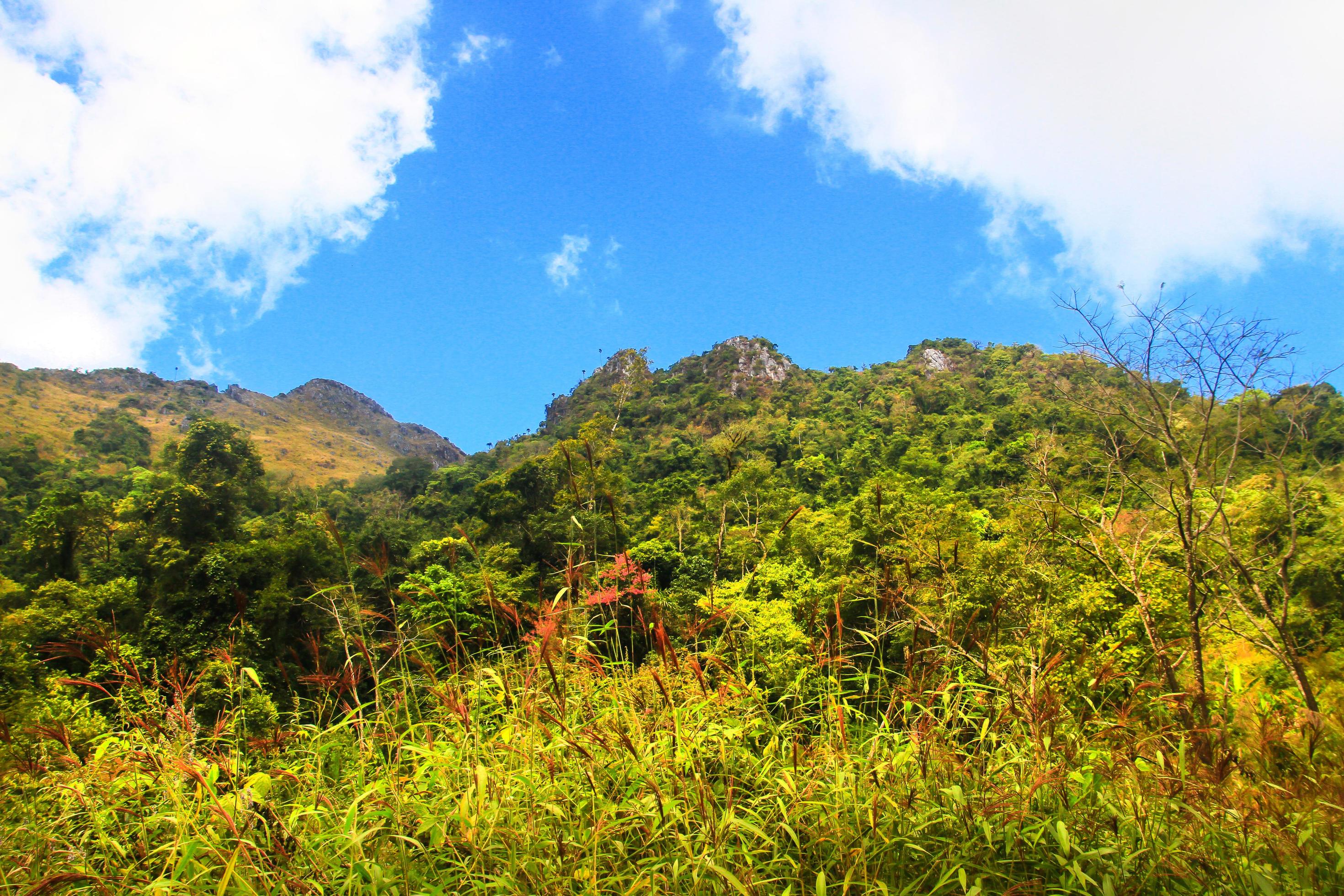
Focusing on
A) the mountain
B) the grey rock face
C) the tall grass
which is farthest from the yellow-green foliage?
the grey rock face

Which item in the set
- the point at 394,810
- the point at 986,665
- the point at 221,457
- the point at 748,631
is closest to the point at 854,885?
the point at 986,665

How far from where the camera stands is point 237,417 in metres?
109

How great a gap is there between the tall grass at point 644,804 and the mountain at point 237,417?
234 feet

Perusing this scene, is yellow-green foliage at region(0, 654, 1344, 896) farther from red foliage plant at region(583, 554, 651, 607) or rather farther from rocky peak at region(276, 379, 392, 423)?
rocky peak at region(276, 379, 392, 423)

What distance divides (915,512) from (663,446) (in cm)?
3539

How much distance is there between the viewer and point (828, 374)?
263 feet

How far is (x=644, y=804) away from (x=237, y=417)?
128886 mm

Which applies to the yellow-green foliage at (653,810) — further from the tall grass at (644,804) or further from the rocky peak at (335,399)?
the rocky peak at (335,399)

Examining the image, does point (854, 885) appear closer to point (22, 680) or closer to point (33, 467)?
point (22, 680)

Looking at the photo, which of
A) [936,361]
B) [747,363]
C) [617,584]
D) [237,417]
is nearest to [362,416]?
[237,417]

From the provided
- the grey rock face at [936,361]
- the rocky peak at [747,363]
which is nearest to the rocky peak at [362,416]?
the rocky peak at [747,363]

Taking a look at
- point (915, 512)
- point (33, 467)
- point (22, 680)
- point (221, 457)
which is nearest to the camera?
point (22, 680)

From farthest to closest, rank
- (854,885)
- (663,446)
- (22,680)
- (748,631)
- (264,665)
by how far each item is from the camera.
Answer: (663,446) → (264,665) → (22,680) → (748,631) → (854,885)

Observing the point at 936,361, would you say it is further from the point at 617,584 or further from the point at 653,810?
the point at 653,810
